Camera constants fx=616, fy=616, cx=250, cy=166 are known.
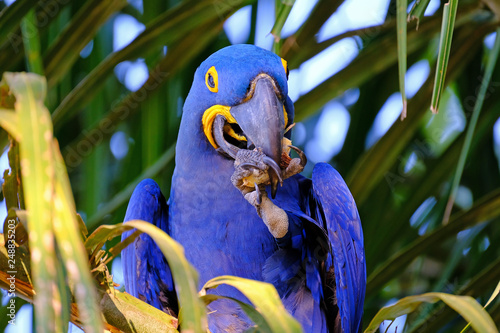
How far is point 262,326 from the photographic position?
79cm

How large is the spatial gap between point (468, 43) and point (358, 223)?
830 millimetres

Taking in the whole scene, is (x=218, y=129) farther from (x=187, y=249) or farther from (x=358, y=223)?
(x=358, y=223)

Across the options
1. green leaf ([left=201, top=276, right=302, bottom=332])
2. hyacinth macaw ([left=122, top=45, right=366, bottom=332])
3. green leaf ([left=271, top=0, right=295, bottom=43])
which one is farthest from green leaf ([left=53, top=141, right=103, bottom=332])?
hyacinth macaw ([left=122, top=45, right=366, bottom=332])

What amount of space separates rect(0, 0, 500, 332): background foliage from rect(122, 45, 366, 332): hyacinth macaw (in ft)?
0.49

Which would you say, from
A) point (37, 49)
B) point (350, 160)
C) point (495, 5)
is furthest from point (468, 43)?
point (37, 49)

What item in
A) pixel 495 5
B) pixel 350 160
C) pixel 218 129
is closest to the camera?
pixel 218 129

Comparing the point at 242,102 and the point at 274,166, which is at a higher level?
the point at 242,102

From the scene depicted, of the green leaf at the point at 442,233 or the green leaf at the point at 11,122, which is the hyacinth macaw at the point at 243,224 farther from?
the green leaf at the point at 11,122

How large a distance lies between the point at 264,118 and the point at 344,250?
1.55ft

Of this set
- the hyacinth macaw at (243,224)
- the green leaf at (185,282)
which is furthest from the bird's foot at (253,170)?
the green leaf at (185,282)

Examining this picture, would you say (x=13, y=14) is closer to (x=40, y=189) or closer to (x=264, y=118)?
(x=264, y=118)

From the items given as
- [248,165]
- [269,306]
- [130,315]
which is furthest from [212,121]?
[269,306]

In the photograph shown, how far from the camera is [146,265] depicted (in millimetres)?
2000

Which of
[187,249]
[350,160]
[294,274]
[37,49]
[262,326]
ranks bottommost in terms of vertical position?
[262,326]
